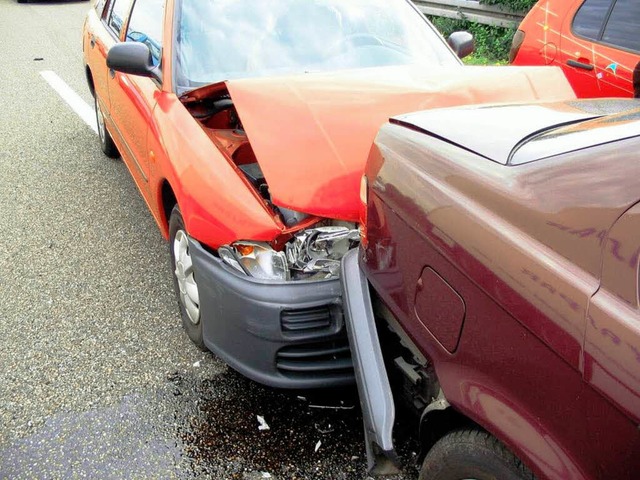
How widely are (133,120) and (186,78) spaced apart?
2.15ft

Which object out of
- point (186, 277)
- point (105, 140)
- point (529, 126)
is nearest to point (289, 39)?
point (186, 277)

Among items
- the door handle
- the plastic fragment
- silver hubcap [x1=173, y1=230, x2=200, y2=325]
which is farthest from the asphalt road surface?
the door handle

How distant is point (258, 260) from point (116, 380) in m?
1.01

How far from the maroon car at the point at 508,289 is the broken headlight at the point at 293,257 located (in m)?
0.46

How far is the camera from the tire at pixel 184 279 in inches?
119

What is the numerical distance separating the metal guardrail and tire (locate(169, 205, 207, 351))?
22.5 feet

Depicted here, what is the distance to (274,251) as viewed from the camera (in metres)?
2.54

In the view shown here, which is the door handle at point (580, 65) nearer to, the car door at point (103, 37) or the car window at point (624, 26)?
the car window at point (624, 26)

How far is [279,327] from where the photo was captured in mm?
2428

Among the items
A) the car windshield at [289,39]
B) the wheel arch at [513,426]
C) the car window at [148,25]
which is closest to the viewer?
the wheel arch at [513,426]

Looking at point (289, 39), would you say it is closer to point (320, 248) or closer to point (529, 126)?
point (320, 248)

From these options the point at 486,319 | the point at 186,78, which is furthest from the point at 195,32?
the point at 486,319

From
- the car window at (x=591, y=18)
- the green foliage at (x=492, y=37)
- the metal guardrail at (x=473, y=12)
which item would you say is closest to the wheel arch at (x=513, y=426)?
the car window at (x=591, y=18)

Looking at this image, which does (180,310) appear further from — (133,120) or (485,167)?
(485,167)
